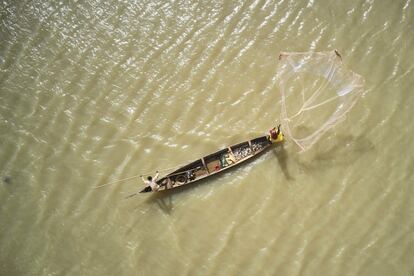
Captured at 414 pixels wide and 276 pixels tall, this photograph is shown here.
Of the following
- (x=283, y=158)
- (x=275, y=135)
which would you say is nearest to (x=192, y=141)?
(x=275, y=135)

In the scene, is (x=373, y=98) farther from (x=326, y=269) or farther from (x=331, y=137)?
(x=326, y=269)

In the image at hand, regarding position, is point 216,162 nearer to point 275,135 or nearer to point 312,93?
point 275,135

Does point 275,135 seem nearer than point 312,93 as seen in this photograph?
Yes

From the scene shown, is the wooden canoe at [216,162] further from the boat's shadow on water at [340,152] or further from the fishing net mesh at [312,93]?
the boat's shadow on water at [340,152]

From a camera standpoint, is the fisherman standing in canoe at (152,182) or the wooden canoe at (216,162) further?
the wooden canoe at (216,162)

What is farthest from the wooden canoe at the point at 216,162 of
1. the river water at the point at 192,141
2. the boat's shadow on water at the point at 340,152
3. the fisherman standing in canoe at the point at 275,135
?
the boat's shadow on water at the point at 340,152

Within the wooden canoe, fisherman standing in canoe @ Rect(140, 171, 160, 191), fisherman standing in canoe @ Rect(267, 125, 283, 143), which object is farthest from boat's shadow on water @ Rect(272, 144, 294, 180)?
fisherman standing in canoe @ Rect(140, 171, 160, 191)

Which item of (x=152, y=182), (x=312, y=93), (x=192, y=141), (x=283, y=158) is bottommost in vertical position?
(x=283, y=158)
